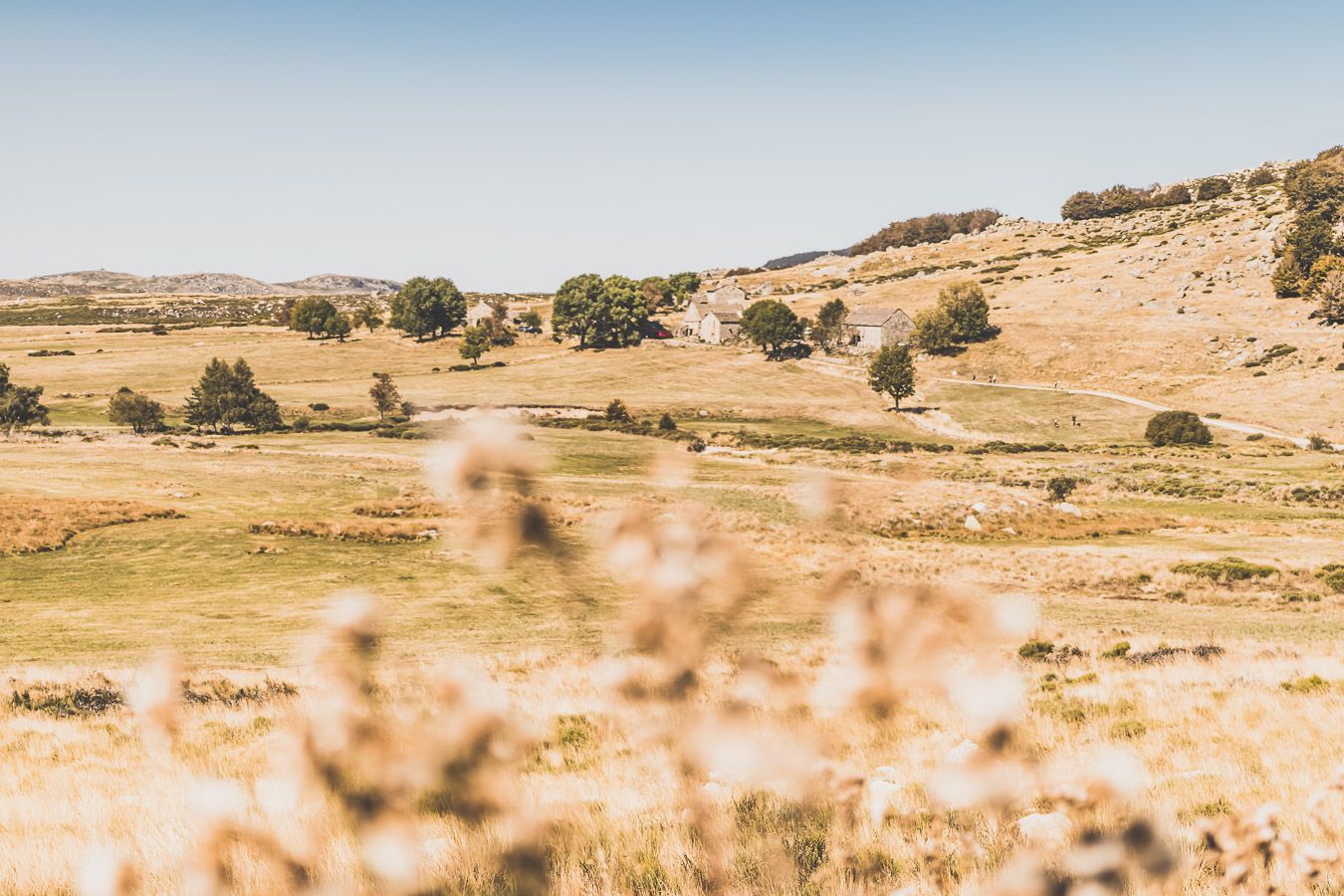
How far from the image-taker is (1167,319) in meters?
117

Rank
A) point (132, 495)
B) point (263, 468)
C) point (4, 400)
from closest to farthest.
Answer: point (132, 495) → point (263, 468) → point (4, 400)

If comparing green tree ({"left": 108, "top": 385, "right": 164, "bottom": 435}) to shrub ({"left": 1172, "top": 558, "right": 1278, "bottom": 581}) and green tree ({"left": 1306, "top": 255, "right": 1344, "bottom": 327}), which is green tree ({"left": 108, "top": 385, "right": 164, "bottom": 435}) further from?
green tree ({"left": 1306, "top": 255, "right": 1344, "bottom": 327})

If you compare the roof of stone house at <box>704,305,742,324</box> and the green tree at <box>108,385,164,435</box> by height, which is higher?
the roof of stone house at <box>704,305,742,324</box>

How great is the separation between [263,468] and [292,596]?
2830 centimetres

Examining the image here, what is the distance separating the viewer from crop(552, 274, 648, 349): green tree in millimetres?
136750

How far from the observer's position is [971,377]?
355 feet

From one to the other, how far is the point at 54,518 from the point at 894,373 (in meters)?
78.1

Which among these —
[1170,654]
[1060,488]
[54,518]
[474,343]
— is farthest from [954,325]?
[54,518]

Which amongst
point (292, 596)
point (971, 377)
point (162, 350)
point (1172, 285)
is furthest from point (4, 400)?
point (1172, 285)

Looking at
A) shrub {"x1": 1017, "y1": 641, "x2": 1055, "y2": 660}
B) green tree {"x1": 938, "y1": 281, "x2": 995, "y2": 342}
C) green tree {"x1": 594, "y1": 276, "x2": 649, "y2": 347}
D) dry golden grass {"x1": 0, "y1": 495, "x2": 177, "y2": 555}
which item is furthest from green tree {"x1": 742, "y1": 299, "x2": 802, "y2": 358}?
shrub {"x1": 1017, "y1": 641, "x2": 1055, "y2": 660}

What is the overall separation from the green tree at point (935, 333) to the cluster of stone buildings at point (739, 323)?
437 cm

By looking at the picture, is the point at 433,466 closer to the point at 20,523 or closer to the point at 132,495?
the point at 20,523

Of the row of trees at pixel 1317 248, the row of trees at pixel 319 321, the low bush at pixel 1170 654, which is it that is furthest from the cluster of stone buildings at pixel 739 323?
the low bush at pixel 1170 654

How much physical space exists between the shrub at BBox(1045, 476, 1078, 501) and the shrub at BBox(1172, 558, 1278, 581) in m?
19.0
